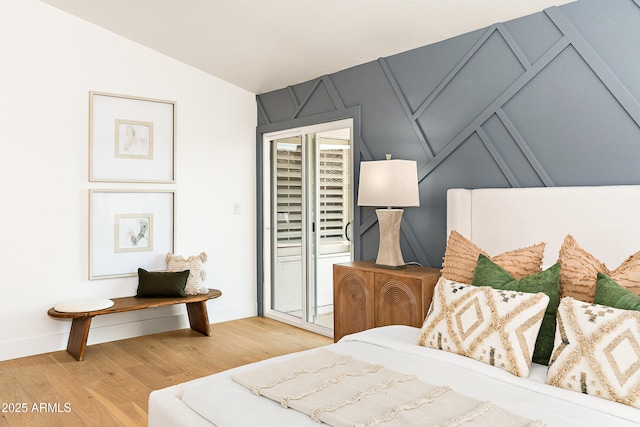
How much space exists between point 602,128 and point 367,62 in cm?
186

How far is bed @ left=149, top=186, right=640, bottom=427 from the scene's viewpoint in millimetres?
1504

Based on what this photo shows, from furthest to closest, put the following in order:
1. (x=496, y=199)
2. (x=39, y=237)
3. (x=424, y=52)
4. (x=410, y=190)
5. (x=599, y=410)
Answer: (x=39, y=237)
(x=424, y=52)
(x=410, y=190)
(x=496, y=199)
(x=599, y=410)

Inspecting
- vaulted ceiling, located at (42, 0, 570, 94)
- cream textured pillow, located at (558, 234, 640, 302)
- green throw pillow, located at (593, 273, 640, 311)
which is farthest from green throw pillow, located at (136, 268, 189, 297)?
green throw pillow, located at (593, 273, 640, 311)

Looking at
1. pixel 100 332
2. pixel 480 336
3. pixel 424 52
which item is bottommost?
pixel 100 332

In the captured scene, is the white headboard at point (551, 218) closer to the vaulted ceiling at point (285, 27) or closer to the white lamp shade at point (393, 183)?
the white lamp shade at point (393, 183)

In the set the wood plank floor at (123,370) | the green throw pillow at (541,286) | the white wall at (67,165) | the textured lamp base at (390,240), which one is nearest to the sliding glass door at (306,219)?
the wood plank floor at (123,370)

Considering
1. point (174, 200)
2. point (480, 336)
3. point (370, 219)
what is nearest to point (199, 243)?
point (174, 200)

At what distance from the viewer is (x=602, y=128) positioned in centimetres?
262

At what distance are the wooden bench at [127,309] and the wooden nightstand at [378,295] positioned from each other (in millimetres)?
1308

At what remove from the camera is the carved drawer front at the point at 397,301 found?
9.92ft

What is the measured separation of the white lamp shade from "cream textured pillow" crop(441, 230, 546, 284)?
751mm

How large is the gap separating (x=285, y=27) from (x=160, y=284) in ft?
7.50

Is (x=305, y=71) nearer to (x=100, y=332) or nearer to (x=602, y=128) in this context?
(x=602, y=128)

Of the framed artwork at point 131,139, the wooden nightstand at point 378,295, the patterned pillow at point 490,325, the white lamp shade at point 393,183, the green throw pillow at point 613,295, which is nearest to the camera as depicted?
the green throw pillow at point 613,295
